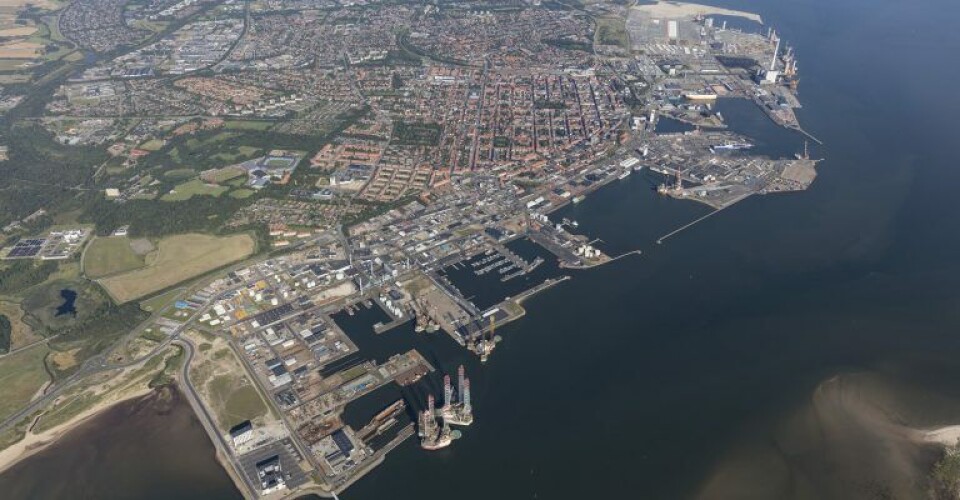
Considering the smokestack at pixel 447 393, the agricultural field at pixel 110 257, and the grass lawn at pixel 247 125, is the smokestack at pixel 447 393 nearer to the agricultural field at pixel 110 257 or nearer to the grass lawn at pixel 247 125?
the agricultural field at pixel 110 257

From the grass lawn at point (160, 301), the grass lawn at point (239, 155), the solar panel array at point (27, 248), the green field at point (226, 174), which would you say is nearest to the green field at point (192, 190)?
the green field at point (226, 174)

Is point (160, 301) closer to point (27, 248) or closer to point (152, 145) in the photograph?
point (27, 248)

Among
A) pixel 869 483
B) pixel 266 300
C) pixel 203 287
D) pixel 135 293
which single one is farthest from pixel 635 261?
pixel 135 293

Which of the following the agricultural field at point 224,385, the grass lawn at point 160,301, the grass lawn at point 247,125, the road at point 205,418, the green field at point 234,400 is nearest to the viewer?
the road at point 205,418

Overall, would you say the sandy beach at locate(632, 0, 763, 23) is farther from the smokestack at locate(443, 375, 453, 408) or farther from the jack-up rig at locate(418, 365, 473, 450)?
the smokestack at locate(443, 375, 453, 408)

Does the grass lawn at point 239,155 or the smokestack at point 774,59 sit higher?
the smokestack at point 774,59

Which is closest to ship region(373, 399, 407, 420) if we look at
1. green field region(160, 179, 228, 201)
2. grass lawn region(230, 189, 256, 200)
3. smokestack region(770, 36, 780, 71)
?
grass lawn region(230, 189, 256, 200)
